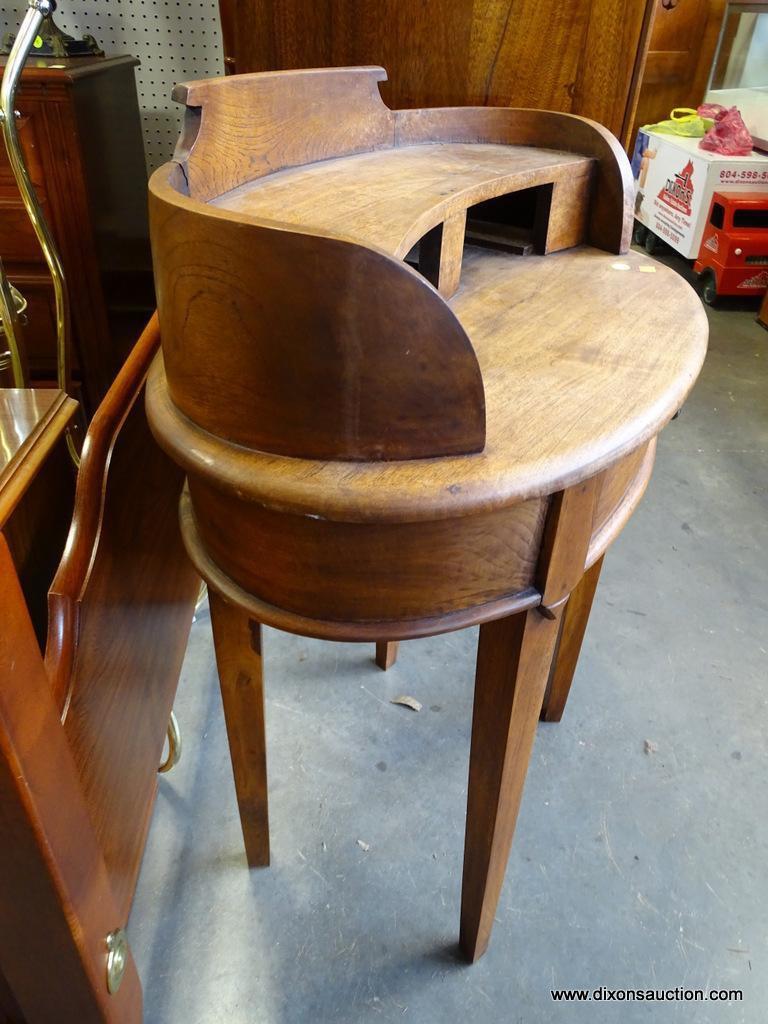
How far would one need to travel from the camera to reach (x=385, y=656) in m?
1.38

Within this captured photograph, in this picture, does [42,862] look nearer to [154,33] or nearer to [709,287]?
[154,33]

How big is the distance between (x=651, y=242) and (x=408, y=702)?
312cm

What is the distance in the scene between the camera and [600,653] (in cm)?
146

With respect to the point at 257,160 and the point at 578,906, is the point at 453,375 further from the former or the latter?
the point at 578,906

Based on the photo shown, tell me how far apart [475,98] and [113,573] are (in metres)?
0.90

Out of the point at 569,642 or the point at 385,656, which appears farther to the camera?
the point at 385,656

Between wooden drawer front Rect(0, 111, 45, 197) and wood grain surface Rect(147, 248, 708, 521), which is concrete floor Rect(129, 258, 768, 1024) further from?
wooden drawer front Rect(0, 111, 45, 197)

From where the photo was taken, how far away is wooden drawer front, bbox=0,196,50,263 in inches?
58.0

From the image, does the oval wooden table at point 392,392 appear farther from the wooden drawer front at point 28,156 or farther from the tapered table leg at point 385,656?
the wooden drawer front at point 28,156

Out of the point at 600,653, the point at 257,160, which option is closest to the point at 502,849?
the point at 600,653

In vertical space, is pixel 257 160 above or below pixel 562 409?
above

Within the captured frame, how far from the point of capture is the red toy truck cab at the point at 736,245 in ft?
9.38

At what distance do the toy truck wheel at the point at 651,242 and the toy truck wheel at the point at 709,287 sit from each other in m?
0.51

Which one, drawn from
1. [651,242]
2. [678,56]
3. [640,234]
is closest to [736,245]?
[651,242]
